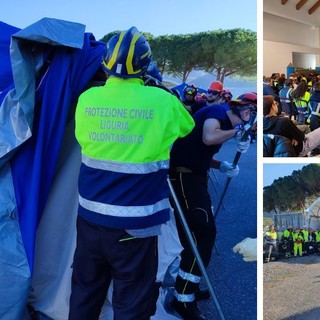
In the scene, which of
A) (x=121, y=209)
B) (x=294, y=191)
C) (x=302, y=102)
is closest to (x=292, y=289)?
(x=294, y=191)

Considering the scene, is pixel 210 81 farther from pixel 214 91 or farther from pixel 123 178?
pixel 123 178

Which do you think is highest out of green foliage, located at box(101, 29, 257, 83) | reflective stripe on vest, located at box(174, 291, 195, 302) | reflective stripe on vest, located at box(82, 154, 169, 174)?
green foliage, located at box(101, 29, 257, 83)

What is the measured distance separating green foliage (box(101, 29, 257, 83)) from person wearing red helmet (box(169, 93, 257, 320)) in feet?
2.27

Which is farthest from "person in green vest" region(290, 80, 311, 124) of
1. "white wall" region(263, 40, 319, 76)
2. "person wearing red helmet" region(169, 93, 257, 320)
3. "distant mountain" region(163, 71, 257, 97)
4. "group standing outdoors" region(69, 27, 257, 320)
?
"group standing outdoors" region(69, 27, 257, 320)

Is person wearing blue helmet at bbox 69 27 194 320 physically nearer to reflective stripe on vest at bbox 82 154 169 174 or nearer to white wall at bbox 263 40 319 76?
reflective stripe on vest at bbox 82 154 169 174

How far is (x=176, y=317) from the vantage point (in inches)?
96.4

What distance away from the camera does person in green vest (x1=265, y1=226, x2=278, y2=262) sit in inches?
78.9

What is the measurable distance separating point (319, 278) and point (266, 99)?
4.63 feet

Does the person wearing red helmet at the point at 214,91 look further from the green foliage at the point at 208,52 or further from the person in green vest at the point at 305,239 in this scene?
the person in green vest at the point at 305,239

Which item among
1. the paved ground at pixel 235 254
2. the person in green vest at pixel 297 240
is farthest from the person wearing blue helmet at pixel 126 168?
the paved ground at pixel 235 254

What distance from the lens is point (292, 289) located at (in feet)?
7.29

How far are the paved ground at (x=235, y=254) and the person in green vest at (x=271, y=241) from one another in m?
0.67

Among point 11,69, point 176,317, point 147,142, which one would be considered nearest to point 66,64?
point 11,69

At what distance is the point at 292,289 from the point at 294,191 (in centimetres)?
57
